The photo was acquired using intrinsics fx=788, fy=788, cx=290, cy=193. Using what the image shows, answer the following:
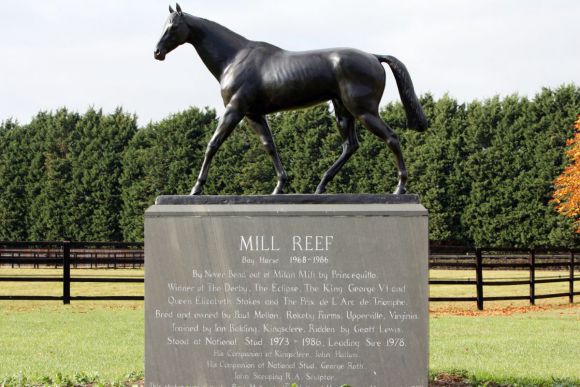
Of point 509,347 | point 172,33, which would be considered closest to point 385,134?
point 172,33

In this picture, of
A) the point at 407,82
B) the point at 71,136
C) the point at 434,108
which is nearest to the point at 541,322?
the point at 407,82

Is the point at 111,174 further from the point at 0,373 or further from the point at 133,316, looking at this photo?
the point at 0,373

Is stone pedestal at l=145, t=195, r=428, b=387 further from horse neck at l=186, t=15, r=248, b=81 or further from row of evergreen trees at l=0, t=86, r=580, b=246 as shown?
row of evergreen trees at l=0, t=86, r=580, b=246

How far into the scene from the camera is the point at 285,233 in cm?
662

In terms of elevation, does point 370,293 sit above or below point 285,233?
below

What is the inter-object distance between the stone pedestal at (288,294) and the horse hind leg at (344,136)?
0.67 m

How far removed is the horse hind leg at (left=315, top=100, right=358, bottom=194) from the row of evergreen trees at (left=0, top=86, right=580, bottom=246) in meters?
28.0

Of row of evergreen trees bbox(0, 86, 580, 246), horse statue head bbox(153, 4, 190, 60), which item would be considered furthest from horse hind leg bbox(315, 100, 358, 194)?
row of evergreen trees bbox(0, 86, 580, 246)

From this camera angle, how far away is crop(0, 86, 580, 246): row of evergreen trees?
3566 centimetres

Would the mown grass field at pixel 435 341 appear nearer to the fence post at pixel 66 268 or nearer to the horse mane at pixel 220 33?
the fence post at pixel 66 268

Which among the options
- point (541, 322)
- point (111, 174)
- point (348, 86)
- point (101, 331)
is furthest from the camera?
point (111, 174)

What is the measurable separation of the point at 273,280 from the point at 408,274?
1.13m

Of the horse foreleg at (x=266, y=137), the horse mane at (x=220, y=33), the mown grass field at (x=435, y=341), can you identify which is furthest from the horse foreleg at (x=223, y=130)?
the mown grass field at (x=435, y=341)

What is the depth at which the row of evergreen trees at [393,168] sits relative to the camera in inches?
1404
